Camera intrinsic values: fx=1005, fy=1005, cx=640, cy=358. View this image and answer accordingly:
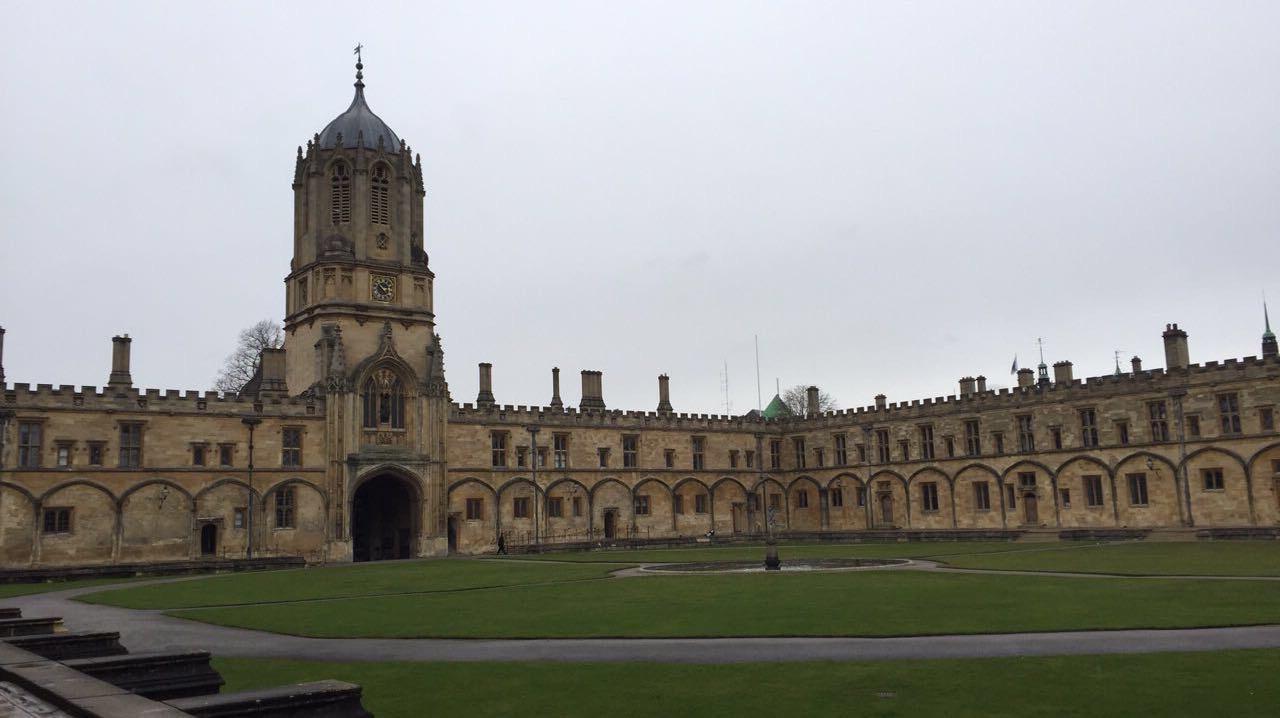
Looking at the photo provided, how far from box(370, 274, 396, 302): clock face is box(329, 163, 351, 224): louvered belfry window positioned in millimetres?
3468

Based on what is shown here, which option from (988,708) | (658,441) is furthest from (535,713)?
(658,441)

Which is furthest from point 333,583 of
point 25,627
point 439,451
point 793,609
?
point 439,451

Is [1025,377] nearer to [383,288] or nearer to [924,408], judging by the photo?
[924,408]

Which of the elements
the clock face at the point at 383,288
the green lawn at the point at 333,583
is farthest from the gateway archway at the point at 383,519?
the green lawn at the point at 333,583

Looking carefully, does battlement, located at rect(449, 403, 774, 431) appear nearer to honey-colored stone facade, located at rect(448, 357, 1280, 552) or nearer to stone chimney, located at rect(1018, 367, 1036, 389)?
honey-colored stone facade, located at rect(448, 357, 1280, 552)

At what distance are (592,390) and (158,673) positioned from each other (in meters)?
51.6

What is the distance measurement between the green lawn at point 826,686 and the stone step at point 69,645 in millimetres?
1468

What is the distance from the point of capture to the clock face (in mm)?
52188

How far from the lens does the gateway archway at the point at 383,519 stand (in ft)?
168

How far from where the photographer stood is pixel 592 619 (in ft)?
57.9

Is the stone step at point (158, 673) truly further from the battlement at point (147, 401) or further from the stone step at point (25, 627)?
the battlement at point (147, 401)

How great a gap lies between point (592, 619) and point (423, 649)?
380 cm

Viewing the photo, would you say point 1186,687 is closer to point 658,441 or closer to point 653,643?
point 653,643

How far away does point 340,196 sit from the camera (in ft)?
173
